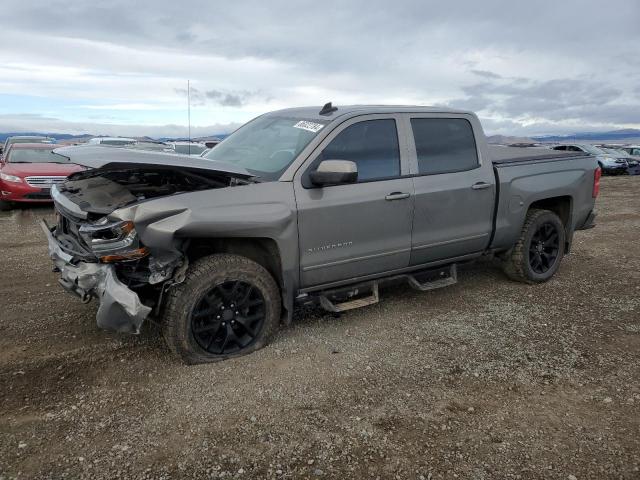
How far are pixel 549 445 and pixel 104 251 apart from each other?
2.93m

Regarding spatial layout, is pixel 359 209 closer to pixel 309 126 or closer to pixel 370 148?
pixel 370 148

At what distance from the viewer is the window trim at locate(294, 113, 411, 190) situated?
3.83 metres

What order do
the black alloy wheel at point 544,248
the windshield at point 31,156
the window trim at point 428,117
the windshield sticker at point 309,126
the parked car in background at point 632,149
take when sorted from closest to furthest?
the windshield sticker at point 309,126, the window trim at point 428,117, the black alloy wheel at point 544,248, the windshield at point 31,156, the parked car in background at point 632,149

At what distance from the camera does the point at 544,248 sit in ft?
18.8

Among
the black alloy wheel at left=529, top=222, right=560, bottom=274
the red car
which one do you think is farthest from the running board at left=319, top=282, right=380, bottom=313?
the red car

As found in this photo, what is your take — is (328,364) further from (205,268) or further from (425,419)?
(205,268)

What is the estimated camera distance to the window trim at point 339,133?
3830 mm

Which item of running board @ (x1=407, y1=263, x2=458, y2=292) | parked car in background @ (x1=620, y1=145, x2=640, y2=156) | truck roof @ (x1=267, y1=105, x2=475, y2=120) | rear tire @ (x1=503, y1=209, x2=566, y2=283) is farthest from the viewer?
parked car in background @ (x1=620, y1=145, x2=640, y2=156)

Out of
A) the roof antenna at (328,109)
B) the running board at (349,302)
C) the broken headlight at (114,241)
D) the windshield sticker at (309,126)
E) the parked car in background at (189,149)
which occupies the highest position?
the roof antenna at (328,109)

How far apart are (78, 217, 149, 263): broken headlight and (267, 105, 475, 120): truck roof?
1847 mm

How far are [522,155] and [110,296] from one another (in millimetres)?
4567

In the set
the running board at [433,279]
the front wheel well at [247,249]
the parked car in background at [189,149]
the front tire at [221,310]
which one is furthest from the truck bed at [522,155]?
the parked car in background at [189,149]

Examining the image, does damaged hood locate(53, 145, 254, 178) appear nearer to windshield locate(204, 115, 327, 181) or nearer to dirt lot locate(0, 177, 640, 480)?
windshield locate(204, 115, 327, 181)

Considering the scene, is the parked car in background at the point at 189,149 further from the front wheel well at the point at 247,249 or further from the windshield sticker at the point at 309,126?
the front wheel well at the point at 247,249
